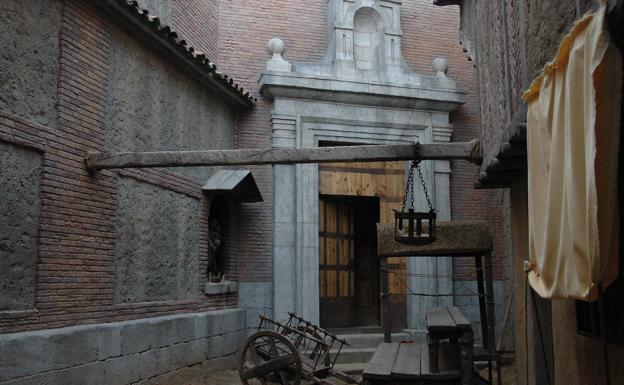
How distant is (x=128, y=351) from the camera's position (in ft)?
26.0

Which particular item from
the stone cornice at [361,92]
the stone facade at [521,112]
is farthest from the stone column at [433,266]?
the stone facade at [521,112]

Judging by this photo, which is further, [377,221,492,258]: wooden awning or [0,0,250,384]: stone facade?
[377,221,492,258]: wooden awning

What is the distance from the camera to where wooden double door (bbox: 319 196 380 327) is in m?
13.2

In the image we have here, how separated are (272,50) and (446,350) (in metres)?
7.23

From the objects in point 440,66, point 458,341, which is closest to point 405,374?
point 458,341

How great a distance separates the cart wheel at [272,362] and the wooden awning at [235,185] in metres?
2.73

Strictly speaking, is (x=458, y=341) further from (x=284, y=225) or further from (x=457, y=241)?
(x=284, y=225)

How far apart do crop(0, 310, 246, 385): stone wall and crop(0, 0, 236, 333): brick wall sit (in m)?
0.19

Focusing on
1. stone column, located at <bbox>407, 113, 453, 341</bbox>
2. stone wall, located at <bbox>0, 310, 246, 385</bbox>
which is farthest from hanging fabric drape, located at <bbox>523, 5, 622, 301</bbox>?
stone column, located at <bbox>407, 113, 453, 341</bbox>

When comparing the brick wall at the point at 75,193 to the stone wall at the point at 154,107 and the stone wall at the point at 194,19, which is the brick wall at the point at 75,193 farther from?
the stone wall at the point at 194,19

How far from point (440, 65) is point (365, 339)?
18.3 feet

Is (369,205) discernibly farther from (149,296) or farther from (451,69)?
(149,296)

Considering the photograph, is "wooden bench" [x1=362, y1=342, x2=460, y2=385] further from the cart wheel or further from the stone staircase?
the stone staircase

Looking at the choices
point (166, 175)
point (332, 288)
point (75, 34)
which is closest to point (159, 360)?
point (166, 175)
